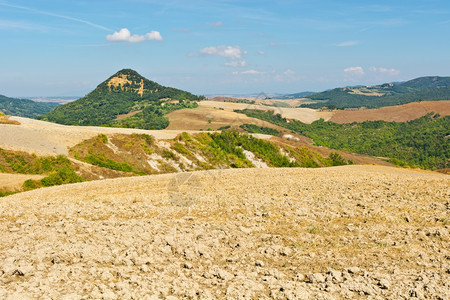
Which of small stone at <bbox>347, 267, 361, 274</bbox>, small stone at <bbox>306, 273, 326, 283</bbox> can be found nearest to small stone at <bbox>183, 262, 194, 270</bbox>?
small stone at <bbox>306, 273, 326, 283</bbox>

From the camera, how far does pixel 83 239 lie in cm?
1090

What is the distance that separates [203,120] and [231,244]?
133224 mm

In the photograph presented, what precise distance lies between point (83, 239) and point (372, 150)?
147924 mm

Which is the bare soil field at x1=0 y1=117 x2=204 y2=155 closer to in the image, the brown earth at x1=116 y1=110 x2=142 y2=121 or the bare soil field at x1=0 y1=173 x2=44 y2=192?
the bare soil field at x1=0 y1=173 x2=44 y2=192

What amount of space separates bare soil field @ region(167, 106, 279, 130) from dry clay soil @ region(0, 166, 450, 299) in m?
107

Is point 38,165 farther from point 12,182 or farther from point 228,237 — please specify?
point 228,237

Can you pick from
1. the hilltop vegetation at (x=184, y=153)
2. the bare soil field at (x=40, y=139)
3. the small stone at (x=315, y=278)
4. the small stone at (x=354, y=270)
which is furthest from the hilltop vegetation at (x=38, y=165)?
the small stone at (x=354, y=270)

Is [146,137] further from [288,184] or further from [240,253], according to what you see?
[240,253]

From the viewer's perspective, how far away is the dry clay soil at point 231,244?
7949mm

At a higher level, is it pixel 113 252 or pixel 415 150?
pixel 113 252

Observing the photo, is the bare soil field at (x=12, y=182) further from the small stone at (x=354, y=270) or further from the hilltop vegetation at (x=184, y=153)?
the small stone at (x=354, y=270)

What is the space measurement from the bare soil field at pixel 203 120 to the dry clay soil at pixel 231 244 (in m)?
107

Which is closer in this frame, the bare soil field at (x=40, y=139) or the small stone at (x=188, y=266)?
the small stone at (x=188, y=266)

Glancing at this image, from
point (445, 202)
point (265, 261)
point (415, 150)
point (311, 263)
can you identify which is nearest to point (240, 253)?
point (265, 261)
